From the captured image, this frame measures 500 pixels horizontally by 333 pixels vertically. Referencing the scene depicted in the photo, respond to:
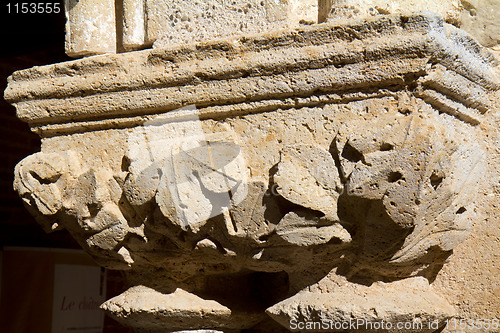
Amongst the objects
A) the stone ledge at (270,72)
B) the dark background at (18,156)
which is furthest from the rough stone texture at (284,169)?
the dark background at (18,156)

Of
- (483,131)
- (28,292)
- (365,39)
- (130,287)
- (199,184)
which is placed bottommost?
(28,292)

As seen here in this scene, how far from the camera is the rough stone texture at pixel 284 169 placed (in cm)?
101

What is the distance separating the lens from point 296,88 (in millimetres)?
1069

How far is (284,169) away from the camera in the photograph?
104cm

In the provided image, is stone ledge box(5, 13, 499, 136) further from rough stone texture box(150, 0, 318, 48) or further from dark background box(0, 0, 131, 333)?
dark background box(0, 0, 131, 333)

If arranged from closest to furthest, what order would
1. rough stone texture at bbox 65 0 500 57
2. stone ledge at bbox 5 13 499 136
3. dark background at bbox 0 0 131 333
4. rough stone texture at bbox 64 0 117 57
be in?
stone ledge at bbox 5 13 499 136 < rough stone texture at bbox 65 0 500 57 < rough stone texture at bbox 64 0 117 57 < dark background at bbox 0 0 131 333

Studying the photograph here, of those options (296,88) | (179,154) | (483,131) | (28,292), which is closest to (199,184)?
(179,154)

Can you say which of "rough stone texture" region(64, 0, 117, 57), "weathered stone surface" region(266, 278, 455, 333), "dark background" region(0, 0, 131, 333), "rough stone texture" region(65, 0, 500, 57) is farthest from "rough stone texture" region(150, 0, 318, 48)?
"dark background" region(0, 0, 131, 333)

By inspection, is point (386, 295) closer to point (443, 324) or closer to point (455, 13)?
point (443, 324)

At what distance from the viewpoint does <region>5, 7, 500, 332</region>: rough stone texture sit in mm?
1014

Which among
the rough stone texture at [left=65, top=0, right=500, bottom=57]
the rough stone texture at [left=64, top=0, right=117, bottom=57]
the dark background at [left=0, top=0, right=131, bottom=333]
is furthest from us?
the dark background at [left=0, top=0, right=131, bottom=333]

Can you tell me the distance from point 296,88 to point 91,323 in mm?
2294

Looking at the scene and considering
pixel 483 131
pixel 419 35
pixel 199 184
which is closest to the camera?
pixel 419 35

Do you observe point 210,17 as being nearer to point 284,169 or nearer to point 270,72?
Result: point 270,72
